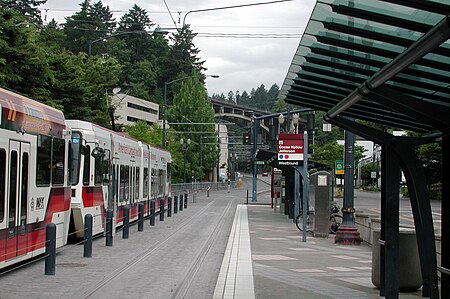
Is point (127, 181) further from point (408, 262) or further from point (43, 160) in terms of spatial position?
point (408, 262)

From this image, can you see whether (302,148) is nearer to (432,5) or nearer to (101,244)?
(101,244)

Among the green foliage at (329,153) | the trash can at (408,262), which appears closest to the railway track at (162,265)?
the trash can at (408,262)

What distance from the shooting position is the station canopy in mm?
6164

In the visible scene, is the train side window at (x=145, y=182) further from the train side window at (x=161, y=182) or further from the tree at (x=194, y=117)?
the tree at (x=194, y=117)

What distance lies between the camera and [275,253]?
62.3 ft

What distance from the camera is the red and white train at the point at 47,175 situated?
41.5 ft

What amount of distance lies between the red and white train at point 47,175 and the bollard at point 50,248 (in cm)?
37

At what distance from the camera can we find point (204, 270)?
15.4m

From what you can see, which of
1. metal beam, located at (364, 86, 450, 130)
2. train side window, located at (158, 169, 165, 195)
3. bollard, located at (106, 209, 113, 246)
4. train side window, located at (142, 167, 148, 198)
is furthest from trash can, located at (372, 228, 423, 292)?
train side window, located at (158, 169, 165, 195)

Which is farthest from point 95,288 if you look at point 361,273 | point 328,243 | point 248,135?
point 248,135

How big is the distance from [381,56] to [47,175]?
376 inches

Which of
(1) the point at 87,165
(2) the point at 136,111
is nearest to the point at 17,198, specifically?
(1) the point at 87,165

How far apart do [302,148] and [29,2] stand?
2596 inches

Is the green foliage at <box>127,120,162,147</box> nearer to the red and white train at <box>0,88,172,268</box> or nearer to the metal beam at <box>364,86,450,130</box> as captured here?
the red and white train at <box>0,88,172,268</box>
